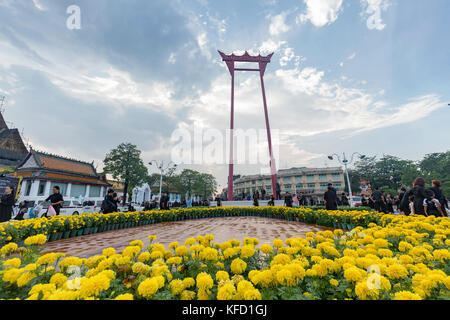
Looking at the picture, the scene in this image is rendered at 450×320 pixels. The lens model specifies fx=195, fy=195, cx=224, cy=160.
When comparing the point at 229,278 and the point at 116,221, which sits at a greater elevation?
the point at 229,278

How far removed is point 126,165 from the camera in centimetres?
2797

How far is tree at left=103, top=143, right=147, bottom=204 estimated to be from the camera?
2747cm

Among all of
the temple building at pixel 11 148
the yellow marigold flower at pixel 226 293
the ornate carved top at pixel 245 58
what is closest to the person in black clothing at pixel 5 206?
the yellow marigold flower at pixel 226 293

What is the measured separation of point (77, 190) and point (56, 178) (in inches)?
119

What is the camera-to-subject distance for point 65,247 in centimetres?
409

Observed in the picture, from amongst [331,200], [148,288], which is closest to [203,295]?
[148,288]

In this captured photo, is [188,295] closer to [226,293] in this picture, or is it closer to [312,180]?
[226,293]

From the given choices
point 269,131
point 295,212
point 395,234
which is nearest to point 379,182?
point 269,131

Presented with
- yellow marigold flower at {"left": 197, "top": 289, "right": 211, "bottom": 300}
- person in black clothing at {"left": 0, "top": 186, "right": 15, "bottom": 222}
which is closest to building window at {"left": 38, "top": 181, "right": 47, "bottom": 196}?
person in black clothing at {"left": 0, "top": 186, "right": 15, "bottom": 222}

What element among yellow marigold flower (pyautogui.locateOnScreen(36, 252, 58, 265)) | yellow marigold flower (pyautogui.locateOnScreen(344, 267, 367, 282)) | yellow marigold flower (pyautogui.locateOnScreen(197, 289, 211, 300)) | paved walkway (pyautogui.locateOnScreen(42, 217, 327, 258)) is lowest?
paved walkway (pyautogui.locateOnScreen(42, 217, 327, 258))

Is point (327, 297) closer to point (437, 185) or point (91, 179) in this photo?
point (437, 185)

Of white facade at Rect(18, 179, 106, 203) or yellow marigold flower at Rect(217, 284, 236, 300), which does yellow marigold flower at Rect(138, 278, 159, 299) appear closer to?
yellow marigold flower at Rect(217, 284, 236, 300)

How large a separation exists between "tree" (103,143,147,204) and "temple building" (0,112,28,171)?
13.3 meters
